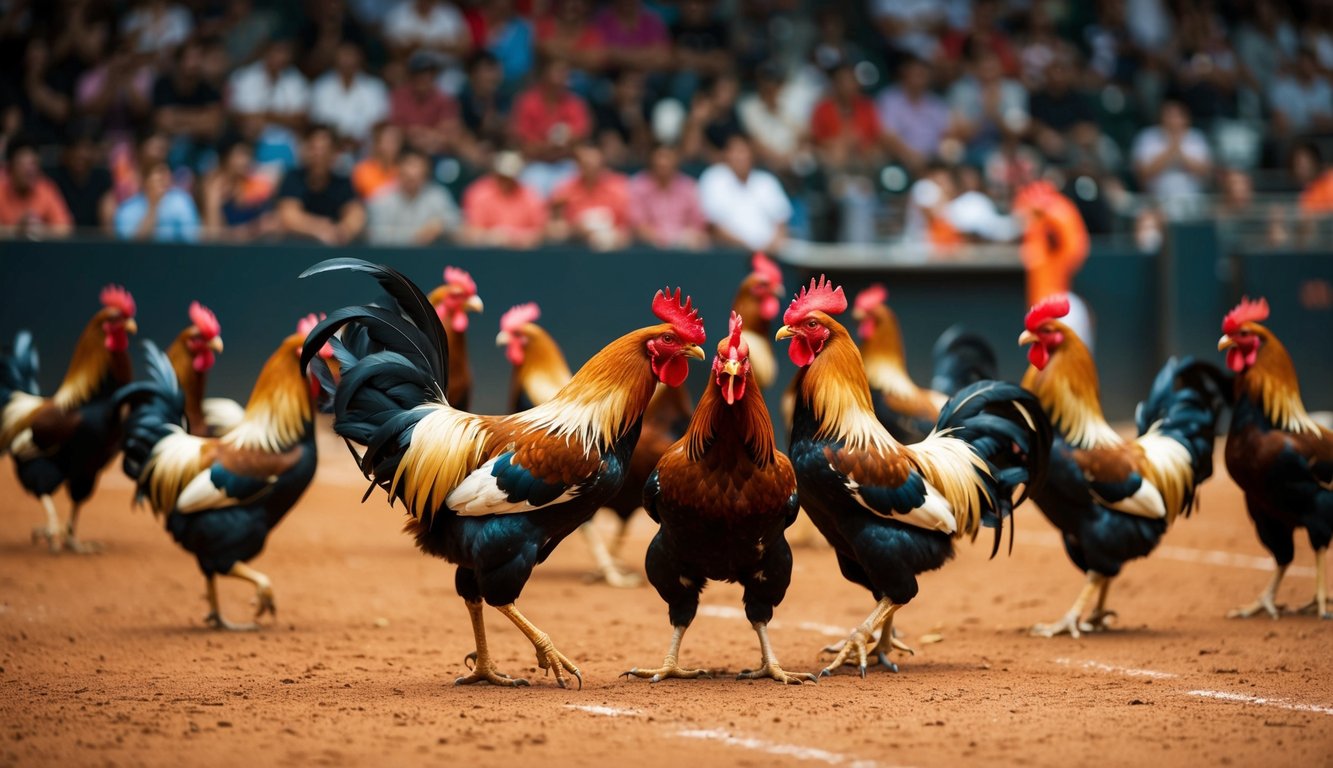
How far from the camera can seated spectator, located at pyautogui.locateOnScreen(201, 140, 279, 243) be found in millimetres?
14273

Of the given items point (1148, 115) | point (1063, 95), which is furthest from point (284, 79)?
point (1148, 115)

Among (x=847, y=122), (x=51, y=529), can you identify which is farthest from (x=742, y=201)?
(x=51, y=529)

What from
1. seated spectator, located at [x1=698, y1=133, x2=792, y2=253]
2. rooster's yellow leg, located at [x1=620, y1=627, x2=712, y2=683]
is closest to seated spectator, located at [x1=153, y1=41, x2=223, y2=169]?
seated spectator, located at [x1=698, y1=133, x2=792, y2=253]

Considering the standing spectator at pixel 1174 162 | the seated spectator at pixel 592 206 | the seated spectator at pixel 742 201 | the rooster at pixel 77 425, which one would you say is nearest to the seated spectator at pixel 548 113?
the seated spectator at pixel 592 206

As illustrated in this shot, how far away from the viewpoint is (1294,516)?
8.16 m

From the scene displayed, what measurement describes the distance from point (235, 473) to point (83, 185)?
7.87 meters

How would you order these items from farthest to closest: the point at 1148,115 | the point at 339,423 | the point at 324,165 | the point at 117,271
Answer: the point at 1148,115
the point at 324,165
the point at 117,271
the point at 339,423

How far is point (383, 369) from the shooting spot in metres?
6.59

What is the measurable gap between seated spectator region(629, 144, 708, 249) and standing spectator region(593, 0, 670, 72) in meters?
2.77

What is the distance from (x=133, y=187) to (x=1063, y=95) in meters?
10.8

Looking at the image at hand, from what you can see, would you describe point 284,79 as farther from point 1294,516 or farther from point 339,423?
point 1294,516

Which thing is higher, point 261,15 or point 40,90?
point 261,15

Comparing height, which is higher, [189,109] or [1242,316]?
[189,109]

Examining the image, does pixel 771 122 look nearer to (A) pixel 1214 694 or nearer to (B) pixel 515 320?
(B) pixel 515 320
